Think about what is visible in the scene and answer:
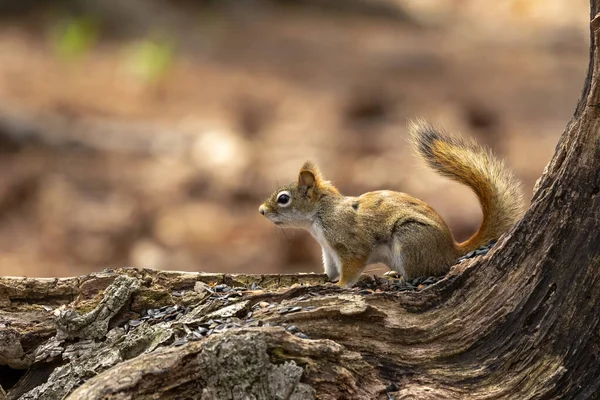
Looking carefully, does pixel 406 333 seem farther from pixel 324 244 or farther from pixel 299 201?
pixel 299 201

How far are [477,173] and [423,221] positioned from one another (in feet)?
1.04

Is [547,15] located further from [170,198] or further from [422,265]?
[422,265]

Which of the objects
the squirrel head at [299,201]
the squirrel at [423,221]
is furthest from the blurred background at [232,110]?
the squirrel at [423,221]

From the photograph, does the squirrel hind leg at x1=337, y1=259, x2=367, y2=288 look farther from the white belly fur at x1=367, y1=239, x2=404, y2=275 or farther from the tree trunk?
the tree trunk

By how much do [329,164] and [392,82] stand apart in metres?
4.06

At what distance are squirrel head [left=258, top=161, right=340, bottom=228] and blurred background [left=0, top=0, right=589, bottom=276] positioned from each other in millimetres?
1384

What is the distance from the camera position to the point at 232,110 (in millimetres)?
12141

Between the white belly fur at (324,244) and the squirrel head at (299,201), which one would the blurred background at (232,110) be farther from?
the white belly fur at (324,244)

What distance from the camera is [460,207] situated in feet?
28.2

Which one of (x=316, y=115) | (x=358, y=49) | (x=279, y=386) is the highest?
(x=358, y=49)

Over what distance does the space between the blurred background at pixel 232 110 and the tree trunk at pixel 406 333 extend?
2.39 m

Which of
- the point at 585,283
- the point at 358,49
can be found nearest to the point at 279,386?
the point at 585,283

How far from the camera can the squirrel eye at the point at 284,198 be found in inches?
170

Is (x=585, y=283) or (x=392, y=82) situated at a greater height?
(x=392, y=82)
